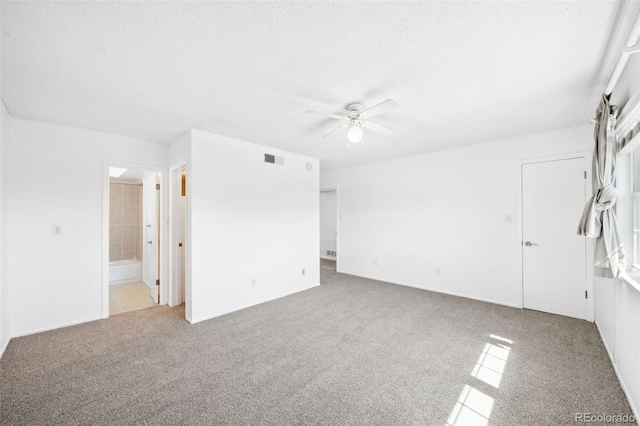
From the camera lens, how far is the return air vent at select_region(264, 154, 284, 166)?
4164mm

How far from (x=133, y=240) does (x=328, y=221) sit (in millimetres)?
5117

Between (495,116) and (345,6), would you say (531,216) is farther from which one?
(345,6)

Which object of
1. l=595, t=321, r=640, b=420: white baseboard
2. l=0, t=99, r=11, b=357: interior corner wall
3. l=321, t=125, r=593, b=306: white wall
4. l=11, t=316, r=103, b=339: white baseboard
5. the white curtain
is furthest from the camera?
l=321, t=125, r=593, b=306: white wall

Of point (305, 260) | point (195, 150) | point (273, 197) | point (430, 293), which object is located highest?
point (195, 150)

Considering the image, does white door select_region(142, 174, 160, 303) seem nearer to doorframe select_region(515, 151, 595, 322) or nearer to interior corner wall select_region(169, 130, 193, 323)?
interior corner wall select_region(169, 130, 193, 323)

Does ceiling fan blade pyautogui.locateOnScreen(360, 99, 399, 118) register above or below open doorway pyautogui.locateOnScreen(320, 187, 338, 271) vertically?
above

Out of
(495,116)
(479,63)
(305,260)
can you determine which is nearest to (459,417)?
(479,63)

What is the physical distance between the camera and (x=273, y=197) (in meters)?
4.26

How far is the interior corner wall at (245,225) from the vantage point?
3369mm

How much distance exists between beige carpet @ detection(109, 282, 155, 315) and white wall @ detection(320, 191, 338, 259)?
15.4 feet

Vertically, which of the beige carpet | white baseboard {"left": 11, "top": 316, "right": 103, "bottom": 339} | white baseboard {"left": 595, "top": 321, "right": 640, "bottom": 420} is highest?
white baseboard {"left": 595, "top": 321, "right": 640, "bottom": 420}

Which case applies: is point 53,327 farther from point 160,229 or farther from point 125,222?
point 125,222

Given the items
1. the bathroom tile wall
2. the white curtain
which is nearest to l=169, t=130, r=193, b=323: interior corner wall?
the bathroom tile wall

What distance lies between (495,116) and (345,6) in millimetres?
2428
